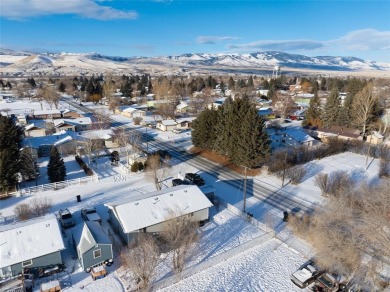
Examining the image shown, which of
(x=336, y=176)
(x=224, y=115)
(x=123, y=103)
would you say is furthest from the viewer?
(x=123, y=103)

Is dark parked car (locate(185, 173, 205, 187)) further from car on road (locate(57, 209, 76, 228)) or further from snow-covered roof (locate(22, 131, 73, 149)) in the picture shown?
snow-covered roof (locate(22, 131, 73, 149))

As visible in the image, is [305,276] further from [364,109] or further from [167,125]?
[364,109]

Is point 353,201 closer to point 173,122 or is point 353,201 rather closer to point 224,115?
point 224,115

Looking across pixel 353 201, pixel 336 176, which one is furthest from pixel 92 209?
pixel 336 176

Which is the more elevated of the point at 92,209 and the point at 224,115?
the point at 224,115

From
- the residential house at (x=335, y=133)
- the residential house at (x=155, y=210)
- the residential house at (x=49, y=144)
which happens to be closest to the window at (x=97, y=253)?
the residential house at (x=155, y=210)
